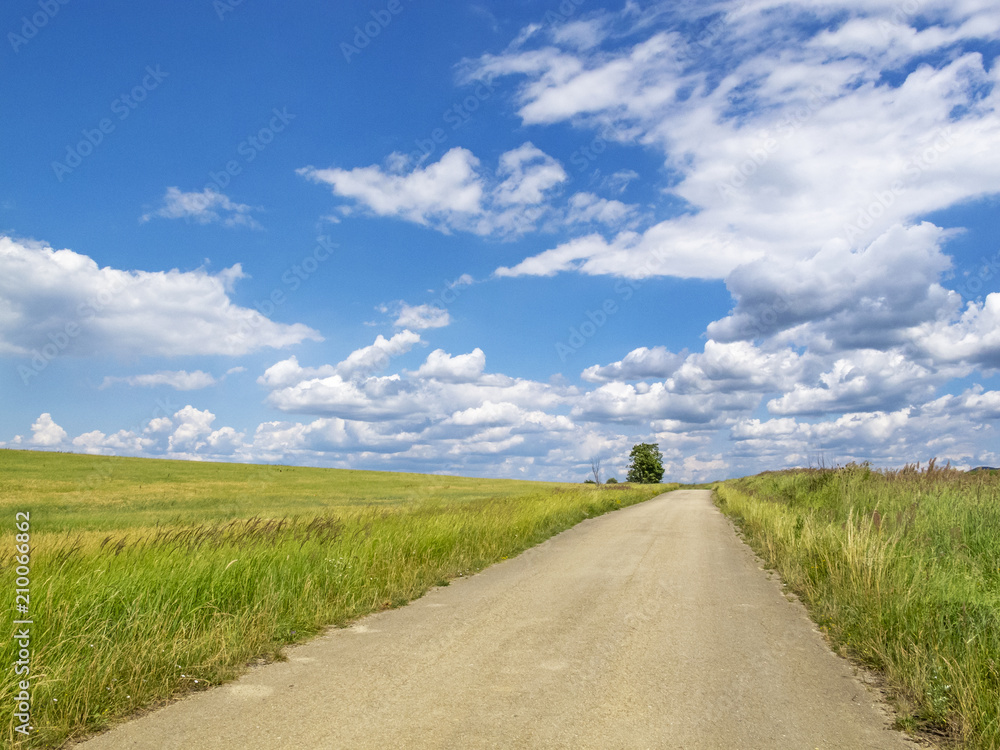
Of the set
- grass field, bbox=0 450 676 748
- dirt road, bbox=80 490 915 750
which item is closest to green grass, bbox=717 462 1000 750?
dirt road, bbox=80 490 915 750

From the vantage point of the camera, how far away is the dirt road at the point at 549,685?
429 centimetres

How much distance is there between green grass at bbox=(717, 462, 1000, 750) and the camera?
4729 mm

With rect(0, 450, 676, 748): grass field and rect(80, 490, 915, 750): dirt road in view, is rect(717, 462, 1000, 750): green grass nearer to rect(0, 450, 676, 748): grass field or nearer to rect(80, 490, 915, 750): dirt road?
rect(80, 490, 915, 750): dirt road

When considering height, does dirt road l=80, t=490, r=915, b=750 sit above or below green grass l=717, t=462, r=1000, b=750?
below

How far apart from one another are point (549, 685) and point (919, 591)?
4857 mm

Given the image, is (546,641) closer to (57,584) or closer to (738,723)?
(738,723)

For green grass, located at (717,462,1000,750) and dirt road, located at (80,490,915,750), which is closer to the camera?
dirt road, located at (80,490,915,750)

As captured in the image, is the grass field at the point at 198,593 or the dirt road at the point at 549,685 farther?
the grass field at the point at 198,593

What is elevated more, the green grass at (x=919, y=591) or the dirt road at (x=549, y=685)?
the green grass at (x=919, y=591)

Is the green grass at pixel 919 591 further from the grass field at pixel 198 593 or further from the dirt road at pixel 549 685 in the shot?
the grass field at pixel 198 593

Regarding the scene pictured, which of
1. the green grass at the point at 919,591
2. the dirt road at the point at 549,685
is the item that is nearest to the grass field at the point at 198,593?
the dirt road at the point at 549,685

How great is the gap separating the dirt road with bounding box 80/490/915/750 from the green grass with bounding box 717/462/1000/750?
415 mm

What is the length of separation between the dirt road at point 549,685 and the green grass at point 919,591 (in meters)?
0.42

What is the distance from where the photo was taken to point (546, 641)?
6555 millimetres
